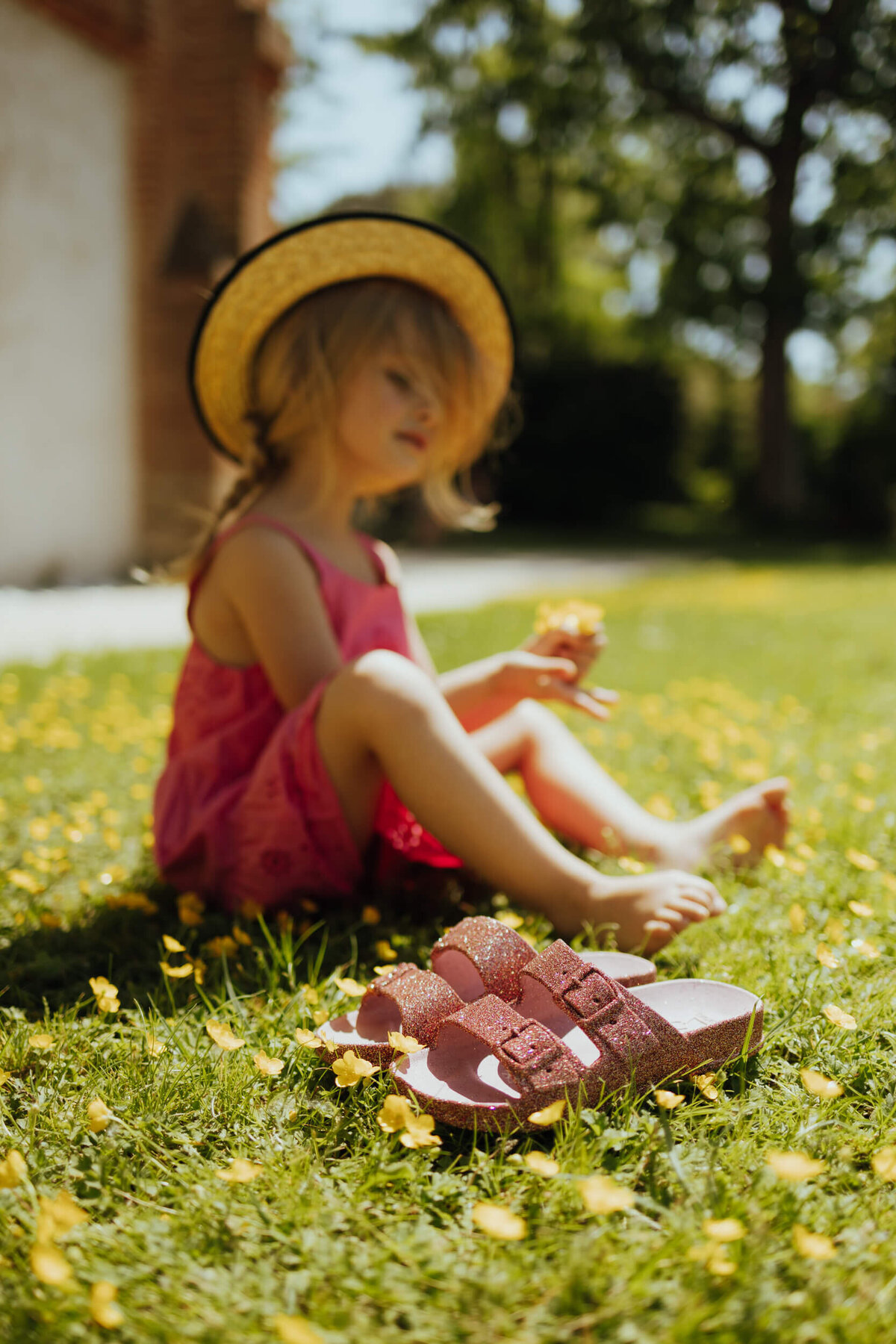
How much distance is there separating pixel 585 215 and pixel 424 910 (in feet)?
60.9

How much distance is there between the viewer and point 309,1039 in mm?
1397

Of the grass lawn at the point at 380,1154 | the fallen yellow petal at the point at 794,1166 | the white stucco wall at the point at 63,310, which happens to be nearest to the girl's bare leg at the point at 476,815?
the grass lawn at the point at 380,1154

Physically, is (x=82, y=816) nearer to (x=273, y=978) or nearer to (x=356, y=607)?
(x=356, y=607)

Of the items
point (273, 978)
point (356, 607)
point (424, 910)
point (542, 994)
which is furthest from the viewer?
point (356, 607)

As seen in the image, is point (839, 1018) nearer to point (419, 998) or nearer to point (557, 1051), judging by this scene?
point (557, 1051)

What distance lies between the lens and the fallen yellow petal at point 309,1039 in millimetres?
1390

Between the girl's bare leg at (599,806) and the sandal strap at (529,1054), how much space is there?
90 centimetres

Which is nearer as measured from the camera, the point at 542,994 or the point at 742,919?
the point at 542,994

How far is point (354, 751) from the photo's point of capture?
5.93 ft

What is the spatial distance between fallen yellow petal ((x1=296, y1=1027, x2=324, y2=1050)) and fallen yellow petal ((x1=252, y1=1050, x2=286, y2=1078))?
0.12ft

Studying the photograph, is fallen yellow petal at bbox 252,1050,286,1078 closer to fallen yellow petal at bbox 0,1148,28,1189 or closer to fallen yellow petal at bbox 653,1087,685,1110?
fallen yellow petal at bbox 0,1148,28,1189

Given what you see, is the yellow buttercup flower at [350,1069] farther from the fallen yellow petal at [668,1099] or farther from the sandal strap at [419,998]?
the fallen yellow petal at [668,1099]

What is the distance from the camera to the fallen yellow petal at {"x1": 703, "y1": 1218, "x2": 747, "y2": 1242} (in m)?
1.00

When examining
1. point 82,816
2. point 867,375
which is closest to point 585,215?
point 867,375
